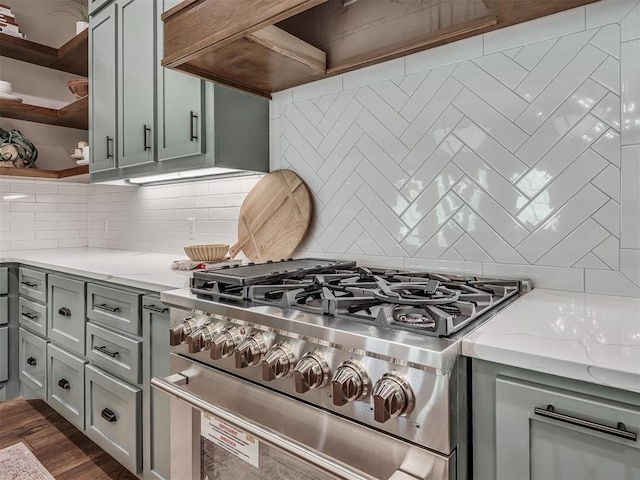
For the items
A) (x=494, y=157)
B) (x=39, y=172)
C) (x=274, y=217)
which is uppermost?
(x=39, y=172)

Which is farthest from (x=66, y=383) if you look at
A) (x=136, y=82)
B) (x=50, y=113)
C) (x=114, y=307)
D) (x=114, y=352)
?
(x=50, y=113)

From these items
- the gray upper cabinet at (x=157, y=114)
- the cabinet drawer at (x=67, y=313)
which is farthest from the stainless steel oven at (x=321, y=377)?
the cabinet drawer at (x=67, y=313)

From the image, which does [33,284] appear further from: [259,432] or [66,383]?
[259,432]

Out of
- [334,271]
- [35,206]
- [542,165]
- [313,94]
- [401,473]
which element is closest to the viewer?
[401,473]

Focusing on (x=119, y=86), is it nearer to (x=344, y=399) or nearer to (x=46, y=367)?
(x=46, y=367)

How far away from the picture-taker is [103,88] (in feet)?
7.86

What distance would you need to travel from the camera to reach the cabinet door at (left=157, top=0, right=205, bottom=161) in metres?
1.81

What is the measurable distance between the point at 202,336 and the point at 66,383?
1468mm

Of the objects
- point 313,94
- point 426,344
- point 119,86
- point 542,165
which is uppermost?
point 119,86

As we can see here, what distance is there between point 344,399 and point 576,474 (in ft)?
1.32

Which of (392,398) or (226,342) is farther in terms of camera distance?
(226,342)

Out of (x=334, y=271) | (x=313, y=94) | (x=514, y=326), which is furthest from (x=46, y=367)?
(x=514, y=326)

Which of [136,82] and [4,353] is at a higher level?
[136,82]

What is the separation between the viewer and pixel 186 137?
1.86 meters
